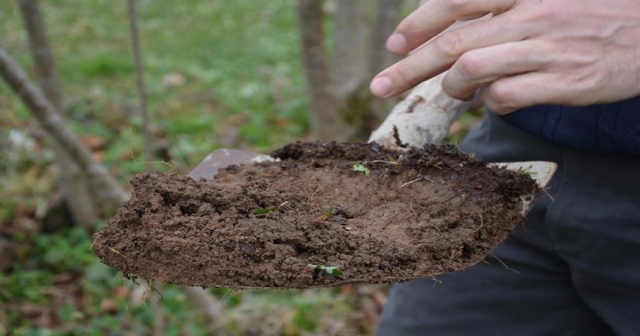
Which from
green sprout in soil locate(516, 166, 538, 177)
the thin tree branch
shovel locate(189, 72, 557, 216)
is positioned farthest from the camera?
the thin tree branch

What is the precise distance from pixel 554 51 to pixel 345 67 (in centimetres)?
427

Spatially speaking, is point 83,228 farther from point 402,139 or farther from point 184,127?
point 402,139

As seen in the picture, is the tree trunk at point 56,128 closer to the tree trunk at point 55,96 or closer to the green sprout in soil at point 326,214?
the tree trunk at point 55,96

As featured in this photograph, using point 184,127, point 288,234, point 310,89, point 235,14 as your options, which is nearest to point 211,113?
point 184,127

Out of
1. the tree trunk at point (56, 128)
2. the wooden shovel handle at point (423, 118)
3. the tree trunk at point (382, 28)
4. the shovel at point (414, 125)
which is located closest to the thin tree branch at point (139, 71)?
the tree trunk at point (56, 128)

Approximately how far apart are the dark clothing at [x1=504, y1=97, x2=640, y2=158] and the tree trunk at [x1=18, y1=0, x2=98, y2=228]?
9.14ft

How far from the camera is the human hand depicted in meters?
1.33

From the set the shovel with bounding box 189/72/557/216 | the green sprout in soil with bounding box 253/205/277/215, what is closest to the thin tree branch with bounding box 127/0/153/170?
the shovel with bounding box 189/72/557/216

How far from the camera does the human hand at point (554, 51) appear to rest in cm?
133

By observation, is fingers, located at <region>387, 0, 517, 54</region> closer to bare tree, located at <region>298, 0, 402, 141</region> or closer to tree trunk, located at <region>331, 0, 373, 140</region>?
bare tree, located at <region>298, 0, 402, 141</region>

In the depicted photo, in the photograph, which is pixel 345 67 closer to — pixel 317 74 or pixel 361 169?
pixel 317 74

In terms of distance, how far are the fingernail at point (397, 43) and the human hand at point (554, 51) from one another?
166mm

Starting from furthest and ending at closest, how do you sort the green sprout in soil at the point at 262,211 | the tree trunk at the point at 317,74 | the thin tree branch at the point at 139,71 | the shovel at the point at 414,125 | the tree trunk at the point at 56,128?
the tree trunk at the point at 317,74 → the thin tree branch at the point at 139,71 → the tree trunk at the point at 56,128 → the shovel at the point at 414,125 → the green sprout in soil at the point at 262,211

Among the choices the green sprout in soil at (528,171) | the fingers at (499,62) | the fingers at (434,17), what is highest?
the fingers at (434,17)
